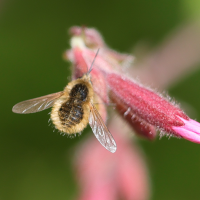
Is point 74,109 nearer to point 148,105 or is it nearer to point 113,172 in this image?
point 148,105

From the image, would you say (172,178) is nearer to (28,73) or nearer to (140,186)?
(140,186)

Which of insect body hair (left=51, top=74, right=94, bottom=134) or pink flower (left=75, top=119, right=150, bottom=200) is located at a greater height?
insect body hair (left=51, top=74, right=94, bottom=134)

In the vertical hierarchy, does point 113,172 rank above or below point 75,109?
below

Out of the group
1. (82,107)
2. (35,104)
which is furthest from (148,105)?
(35,104)

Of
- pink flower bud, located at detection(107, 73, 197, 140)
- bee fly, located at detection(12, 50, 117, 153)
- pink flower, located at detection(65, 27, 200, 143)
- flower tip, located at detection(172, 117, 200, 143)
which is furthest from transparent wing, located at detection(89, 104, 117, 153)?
flower tip, located at detection(172, 117, 200, 143)

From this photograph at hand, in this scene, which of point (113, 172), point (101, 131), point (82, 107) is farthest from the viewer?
point (113, 172)

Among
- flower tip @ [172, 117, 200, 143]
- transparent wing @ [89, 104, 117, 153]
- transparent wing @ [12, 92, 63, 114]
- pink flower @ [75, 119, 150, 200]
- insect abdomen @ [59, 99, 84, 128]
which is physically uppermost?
transparent wing @ [12, 92, 63, 114]

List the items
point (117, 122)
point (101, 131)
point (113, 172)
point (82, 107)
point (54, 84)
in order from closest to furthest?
1. point (101, 131)
2. point (82, 107)
3. point (113, 172)
4. point (117, 122)
5. point (54, 84)

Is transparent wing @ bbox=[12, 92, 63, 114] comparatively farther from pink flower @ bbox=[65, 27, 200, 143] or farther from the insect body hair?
pink flower @ bbox=[65, 27, 200, 143]

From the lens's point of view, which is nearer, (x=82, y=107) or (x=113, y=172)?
(x=82, y=107)
